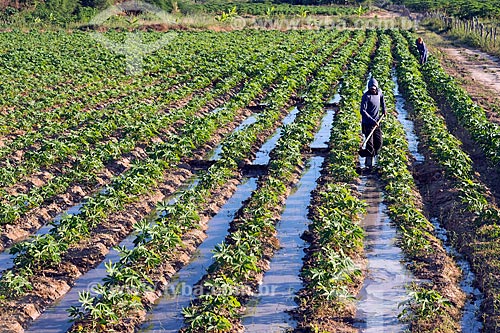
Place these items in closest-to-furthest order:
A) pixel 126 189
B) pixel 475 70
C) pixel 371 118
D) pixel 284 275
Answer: pixel 284 275, pixel 126 189, pixel 371 118, pixel 475 70

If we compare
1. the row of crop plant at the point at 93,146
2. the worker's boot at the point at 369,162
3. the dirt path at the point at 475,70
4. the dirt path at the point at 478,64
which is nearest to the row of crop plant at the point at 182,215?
the row of crop plant at the point at 93,146

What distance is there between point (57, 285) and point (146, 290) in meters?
1.08

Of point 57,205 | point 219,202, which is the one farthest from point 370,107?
point 57,205

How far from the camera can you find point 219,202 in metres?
10.4

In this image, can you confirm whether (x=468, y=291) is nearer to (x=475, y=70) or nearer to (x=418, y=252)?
(x=418, y=252)

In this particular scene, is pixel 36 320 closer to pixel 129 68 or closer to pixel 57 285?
pixel 57 285

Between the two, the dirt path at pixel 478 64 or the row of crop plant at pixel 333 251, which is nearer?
the row of crop plant at pixel 333 251

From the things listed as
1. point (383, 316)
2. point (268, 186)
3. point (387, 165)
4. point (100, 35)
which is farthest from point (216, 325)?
point (100, 35)

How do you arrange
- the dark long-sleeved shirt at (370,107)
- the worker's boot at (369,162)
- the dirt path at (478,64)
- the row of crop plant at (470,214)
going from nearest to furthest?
1. the row of crop plant at (470,214)
2. the dark long-sleeved shirt at (370,107)
3. the worker's boot at (369,162)
4. the dirt path at (478,64)

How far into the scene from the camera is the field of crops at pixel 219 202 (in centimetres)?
708

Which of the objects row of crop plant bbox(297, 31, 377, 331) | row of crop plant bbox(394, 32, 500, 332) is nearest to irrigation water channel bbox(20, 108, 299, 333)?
row of crop plant bbox(297, 31, 377, 331)

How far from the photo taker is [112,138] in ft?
47.2

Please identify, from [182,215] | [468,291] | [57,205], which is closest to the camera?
[468,291]

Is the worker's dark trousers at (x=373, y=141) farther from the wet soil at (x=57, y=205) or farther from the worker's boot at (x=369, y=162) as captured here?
the wet soil at (x=57, y=205)
